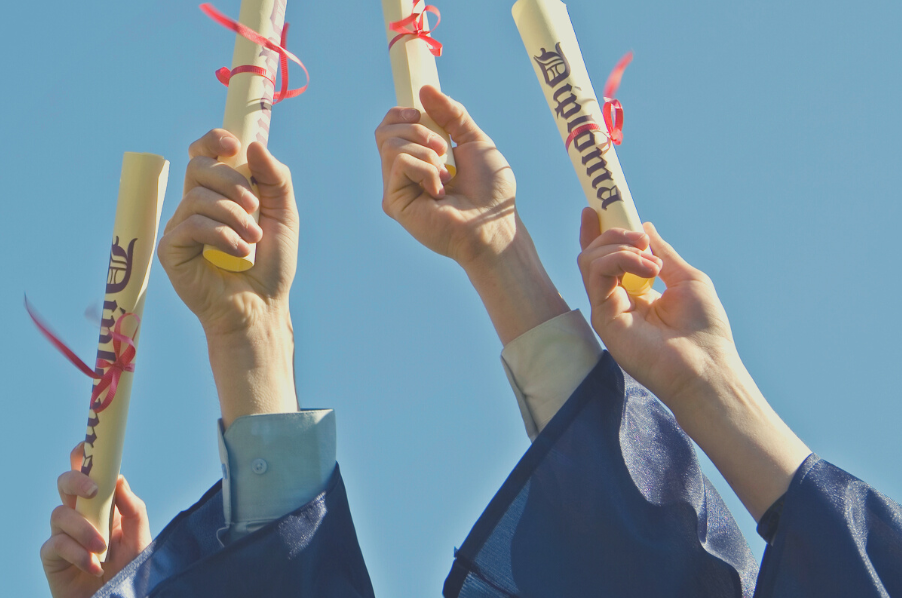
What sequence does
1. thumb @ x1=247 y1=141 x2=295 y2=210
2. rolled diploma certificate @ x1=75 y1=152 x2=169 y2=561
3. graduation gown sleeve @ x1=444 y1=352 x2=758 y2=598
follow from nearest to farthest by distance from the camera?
1. graduation gown sleeve @ x1=444 y1=352 x2=758 y2=598
2. thumb @ x1=247 y1=141 x2=295 y2=210
3. rolled diploma certificate @ x1=75 y1=152 x2=169 y2=561

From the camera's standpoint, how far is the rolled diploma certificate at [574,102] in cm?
361

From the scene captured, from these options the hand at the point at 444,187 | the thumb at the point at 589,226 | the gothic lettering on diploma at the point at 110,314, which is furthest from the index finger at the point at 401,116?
the gothic lettering on diploma at the point at 110,314

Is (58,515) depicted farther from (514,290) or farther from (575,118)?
(575,118)

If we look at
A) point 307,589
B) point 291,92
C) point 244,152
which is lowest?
point 307,589

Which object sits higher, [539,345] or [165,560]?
[539,345]

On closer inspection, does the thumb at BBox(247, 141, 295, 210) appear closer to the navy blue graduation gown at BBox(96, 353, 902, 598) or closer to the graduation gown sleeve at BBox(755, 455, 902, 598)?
the navy blue graduation gown at BBox(96, 353, 902, 598)

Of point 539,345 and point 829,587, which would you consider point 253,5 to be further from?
point 829,587

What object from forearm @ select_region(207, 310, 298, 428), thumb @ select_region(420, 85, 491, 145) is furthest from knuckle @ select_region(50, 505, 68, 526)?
thumb @ select_region(420, 85, 491, 145)

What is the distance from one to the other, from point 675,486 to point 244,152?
185 cm

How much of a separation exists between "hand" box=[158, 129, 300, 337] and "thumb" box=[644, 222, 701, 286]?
1335 millimetres

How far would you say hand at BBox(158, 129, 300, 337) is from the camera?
3.43m

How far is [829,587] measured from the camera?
281 centimetres

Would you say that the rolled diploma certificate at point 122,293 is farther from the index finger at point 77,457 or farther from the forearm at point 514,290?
the forearm at point 514,290

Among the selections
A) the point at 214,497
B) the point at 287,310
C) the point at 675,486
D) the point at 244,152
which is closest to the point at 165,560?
the point at 214,497
